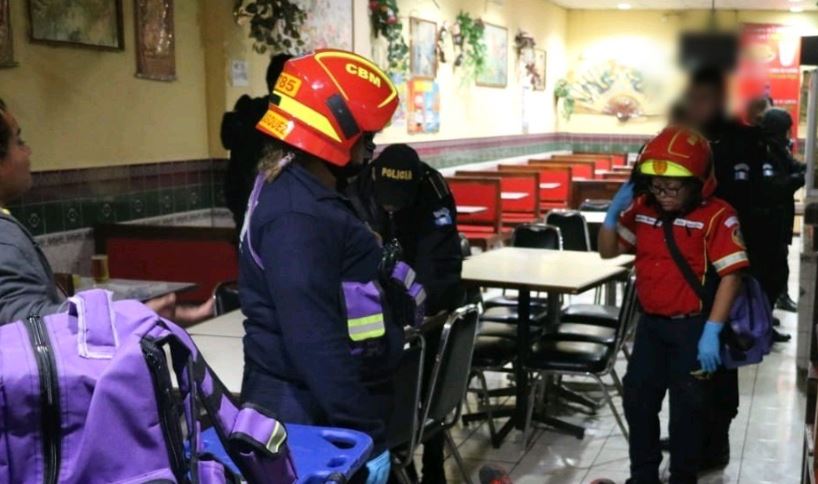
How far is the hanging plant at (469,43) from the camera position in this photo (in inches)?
362

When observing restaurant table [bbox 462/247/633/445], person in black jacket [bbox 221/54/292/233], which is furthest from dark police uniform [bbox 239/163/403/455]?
person in black jacket [bbox 221/54/292/233]

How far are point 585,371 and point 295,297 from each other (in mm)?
2469

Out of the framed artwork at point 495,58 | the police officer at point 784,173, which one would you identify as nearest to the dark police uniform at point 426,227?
the police officer at point 784,173

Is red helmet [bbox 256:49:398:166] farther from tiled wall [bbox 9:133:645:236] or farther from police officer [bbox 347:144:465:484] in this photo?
tiled wall [bbox 9:133:645:236]

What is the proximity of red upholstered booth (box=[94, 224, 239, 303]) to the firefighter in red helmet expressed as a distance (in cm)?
211

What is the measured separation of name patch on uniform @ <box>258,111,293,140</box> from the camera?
190 cm

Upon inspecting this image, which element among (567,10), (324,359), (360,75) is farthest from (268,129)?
(567,10)

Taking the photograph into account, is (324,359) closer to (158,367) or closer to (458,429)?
(158,367)

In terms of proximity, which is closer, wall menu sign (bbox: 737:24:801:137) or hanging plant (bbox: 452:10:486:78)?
wall menu sign (bbox: 737:24:801:137)

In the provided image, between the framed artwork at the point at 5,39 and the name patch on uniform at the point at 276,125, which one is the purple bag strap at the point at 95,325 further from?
the framed artwork at the point at 5,39

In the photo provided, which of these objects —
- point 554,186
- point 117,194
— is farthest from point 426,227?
point 554,186

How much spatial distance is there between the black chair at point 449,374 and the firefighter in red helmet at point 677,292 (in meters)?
0.64

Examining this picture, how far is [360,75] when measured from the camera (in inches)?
76.4

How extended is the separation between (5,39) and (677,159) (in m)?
2.94
